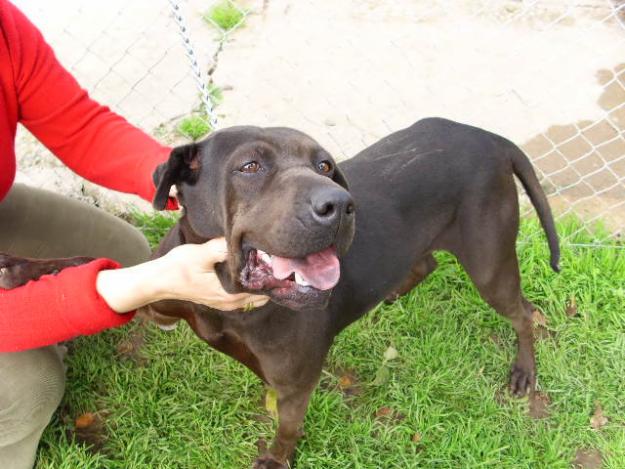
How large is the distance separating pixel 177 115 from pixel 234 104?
0.41 m

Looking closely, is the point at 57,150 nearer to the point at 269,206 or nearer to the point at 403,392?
the point at 269,206

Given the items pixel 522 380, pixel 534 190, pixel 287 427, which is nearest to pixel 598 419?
pixel 522 380

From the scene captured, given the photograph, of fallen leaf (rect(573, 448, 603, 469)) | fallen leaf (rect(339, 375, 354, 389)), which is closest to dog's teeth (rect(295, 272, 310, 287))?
fallen leaf (rect(339, 375, 354, 389))

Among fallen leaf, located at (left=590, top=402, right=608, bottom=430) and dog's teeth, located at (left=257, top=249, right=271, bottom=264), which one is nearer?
dog's teeth, located at (left=257, top=249, right=271, bottom=264)

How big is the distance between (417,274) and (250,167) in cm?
170

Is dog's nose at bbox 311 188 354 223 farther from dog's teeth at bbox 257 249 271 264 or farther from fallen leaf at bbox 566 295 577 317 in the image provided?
fallen leaf at bbox 566 295 577 317

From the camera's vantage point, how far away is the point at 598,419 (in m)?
3.36

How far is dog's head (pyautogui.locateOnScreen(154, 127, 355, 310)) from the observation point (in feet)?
6.37

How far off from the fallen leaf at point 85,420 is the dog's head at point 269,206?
1432 millimetres

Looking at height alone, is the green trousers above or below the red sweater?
below

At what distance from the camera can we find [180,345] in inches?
138

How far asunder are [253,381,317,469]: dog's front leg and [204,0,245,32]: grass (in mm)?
3354

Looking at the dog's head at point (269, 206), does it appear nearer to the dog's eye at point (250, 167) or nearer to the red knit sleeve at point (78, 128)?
the dog's eye at point (250, 167)

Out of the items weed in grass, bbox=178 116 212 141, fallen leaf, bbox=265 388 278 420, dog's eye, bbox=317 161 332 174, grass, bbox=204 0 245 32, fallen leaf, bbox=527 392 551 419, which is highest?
dog's eye, bbox=317 161 332 174
